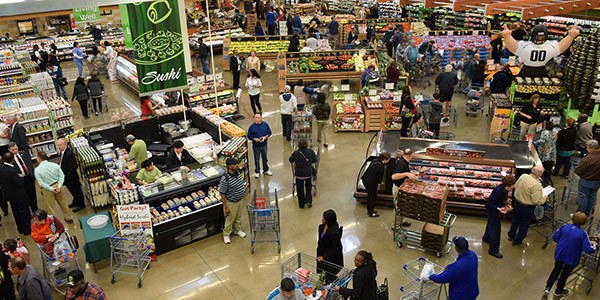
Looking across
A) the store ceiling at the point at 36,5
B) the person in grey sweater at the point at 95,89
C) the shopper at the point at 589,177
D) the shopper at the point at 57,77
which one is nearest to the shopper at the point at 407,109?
the shopper at the point at 589,177

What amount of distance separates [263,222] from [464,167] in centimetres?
386

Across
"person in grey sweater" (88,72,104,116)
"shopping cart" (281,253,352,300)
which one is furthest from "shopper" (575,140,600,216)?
"person in grey sweater" (88,72,104,116)

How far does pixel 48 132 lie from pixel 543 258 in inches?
417

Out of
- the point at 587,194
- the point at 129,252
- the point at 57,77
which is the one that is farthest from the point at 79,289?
the point at 57,77

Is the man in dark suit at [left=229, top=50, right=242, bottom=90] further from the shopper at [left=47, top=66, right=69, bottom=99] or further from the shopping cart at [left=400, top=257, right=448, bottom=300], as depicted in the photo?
the shopping cart at [left=400, top=257, right=448, bottom=300]

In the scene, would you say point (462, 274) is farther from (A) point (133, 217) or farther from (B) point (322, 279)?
(A) point (133, 217)

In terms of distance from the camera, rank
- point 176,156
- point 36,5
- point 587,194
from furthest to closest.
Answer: point 176,156
point 587,194
point 36,5

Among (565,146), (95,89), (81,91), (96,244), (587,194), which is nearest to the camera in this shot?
(96,244)

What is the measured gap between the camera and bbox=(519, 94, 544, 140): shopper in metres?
10.4

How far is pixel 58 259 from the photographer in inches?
270

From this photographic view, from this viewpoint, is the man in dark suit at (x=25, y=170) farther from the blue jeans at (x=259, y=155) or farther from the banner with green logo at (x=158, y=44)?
the blue jeans at (x=259, y=155)

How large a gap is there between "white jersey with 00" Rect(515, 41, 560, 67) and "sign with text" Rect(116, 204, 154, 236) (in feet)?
33.4

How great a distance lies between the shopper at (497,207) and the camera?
723 cm

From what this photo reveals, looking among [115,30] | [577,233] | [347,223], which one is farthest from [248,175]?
[115,30]
